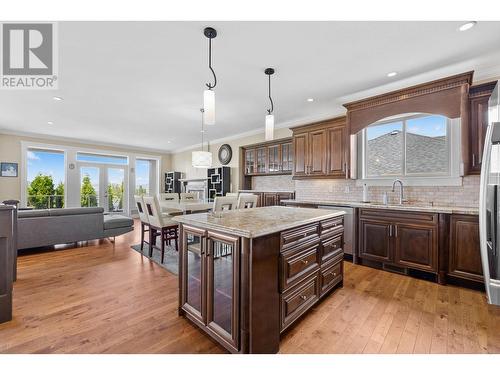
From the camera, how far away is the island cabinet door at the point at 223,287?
142 centimetres

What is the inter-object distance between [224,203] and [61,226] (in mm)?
2883

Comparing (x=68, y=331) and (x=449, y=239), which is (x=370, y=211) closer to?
(x=449, y=239)

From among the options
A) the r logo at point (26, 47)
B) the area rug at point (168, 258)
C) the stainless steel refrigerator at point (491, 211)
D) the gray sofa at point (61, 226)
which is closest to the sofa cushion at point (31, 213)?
the gray sofa at point (61, 226)

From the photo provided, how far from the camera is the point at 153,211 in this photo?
348 centimetres

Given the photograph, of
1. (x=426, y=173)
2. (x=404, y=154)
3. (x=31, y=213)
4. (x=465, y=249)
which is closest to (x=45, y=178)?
(x=31, y=213)

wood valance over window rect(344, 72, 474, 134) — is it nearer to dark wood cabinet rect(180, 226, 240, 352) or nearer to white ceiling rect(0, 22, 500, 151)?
white ceiling rect(0, 22, 500, 151)

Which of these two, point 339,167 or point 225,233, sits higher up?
point 339,167

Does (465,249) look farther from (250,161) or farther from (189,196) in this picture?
(189,196)

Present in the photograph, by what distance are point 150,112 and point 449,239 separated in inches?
207

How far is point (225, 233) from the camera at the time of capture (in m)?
1.48

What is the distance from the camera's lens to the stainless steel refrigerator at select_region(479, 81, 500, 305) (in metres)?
1.63

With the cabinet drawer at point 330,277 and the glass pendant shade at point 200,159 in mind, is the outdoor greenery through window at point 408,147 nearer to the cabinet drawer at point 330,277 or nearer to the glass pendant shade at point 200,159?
the cabinet drawer at point 330,277
